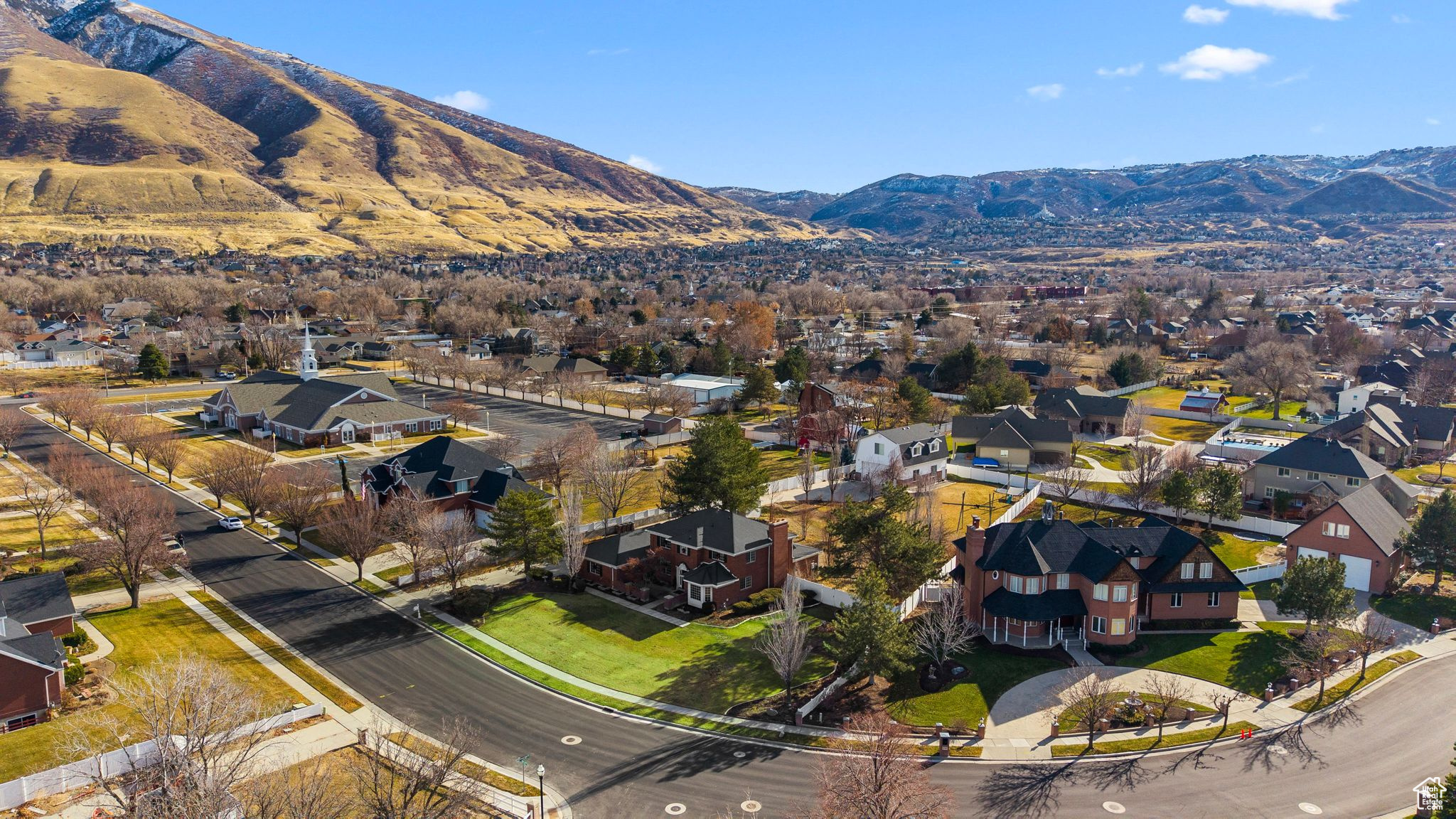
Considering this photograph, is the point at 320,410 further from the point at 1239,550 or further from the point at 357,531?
the point at 1239,550

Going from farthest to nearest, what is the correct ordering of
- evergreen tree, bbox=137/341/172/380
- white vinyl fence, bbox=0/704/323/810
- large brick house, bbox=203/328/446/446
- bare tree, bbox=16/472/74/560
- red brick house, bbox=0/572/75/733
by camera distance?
1. evergreen tree, bbox=137/341/172/380
2. large brick house, bbox=203/328/446/446
3. bare tree, bbox=16/472/74/560
4. red brick house, bbox=0/572/75/733
5. white vinyl fence, bbox=0/704/323/810

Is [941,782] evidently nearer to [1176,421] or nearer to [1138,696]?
[1138,696]

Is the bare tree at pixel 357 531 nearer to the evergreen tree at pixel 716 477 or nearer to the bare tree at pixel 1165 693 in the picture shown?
the evergreen tree at pixel 716 477

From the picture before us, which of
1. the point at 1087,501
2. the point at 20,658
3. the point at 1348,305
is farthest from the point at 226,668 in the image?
the point at 1348,305

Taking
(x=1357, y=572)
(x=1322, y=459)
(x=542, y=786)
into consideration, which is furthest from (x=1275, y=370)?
(x=542, y=786)

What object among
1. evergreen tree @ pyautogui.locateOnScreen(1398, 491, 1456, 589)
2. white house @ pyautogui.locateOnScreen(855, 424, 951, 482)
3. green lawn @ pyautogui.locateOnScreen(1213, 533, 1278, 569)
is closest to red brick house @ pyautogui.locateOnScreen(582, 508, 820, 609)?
white house @ pyautogui.locateOnScreen(855, 424, 951, 482)

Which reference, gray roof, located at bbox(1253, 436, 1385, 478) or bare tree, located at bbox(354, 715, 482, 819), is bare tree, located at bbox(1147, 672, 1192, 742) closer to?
bare tree, located at bbox(354, 715, 482, 819)

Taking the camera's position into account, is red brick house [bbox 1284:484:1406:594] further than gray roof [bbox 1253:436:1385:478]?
No
